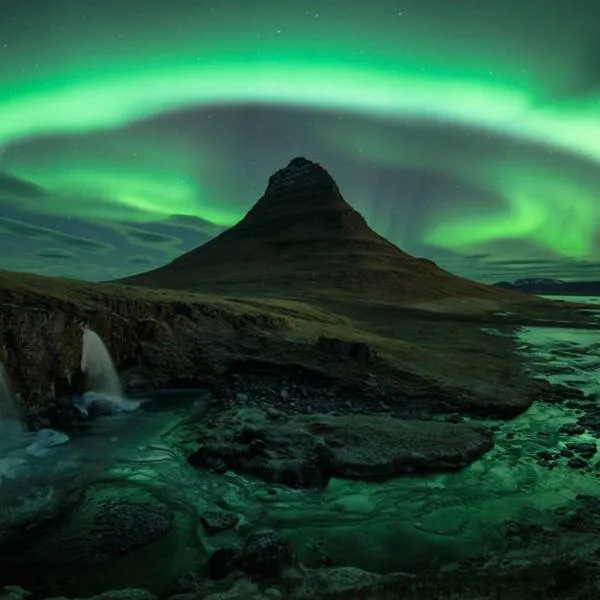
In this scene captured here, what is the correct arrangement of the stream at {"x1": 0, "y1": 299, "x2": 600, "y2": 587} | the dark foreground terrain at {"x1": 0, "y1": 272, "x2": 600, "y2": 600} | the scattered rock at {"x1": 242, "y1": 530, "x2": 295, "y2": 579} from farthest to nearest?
the stream at {"x1": 0, "y1": 299, "x2": 600, "y2": 587}
the scattered rock at {"x1": 242, "y1": 530, "x2": 295, "y2": 579}
the dark foreground terrain at {"x1": 0, "y1": 272, "x2": 600, "y2": 600}

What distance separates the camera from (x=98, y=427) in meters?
17.1

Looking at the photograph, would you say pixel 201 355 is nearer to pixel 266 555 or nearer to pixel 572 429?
pixel 572 429

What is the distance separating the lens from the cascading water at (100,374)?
64.2ft

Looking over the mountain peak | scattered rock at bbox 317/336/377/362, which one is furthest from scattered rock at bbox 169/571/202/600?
the mountain peak

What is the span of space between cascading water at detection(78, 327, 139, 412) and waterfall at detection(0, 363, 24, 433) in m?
2.67

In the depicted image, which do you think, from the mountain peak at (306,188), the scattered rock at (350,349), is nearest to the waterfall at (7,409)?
the scattered rock at (350,349)

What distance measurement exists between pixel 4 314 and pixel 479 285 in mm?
148111

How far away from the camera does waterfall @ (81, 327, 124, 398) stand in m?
20.2

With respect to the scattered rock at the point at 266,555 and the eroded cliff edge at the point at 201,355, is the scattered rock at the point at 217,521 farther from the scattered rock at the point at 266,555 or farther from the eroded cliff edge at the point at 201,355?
the eroded cliff edge at the point at 201,355

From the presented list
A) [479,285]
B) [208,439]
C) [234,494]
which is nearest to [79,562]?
[234,494]

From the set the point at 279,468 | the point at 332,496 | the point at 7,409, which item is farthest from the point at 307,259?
the point at 332,496

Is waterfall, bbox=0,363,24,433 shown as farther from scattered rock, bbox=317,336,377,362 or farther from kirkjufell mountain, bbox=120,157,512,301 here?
kirkjufell mountain, bbox=120,157,512,301

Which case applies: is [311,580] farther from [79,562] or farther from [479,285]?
[479,285]

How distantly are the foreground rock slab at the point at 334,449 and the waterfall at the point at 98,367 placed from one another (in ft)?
20.8
